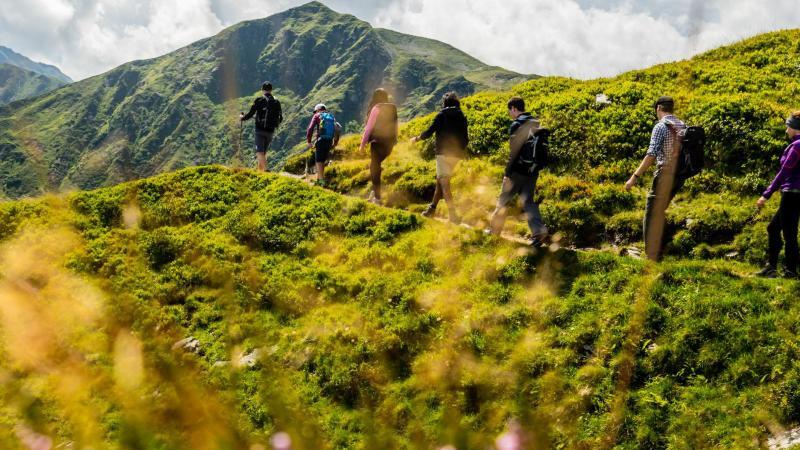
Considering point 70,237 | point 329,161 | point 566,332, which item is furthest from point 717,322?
point 329,161

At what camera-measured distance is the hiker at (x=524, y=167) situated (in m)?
11.9

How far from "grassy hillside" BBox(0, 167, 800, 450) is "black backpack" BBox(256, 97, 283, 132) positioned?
20.4 ft

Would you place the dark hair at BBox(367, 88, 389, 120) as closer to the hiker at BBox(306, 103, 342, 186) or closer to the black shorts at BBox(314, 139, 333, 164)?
the hiker at BBox(306, 103, 342, 186)

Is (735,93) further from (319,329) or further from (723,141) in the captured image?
(319,329)

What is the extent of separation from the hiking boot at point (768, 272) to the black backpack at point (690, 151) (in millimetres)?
2606

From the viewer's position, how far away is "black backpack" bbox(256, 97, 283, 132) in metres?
19.8

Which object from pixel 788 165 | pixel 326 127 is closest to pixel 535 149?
pixel 788 165

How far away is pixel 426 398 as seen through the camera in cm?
962

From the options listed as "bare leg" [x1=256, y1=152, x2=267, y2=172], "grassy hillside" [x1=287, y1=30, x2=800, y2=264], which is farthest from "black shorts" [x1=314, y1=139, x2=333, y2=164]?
"bare leg" [x1=256, y1=152, x2=267, y2=172]

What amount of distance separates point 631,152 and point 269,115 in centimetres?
1362

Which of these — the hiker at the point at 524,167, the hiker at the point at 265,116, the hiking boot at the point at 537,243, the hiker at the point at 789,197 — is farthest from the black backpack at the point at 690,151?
the hiker at the point at 265,116

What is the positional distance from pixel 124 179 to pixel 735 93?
74.2 feet

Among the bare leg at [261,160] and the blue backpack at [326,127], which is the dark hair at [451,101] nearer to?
the blue backpack at [326,127]

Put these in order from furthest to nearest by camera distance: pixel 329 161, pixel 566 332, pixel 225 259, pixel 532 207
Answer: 1. pixel 329 161
2. pixel 225 259
3. pixel 532 207
4. pixel 566 332
